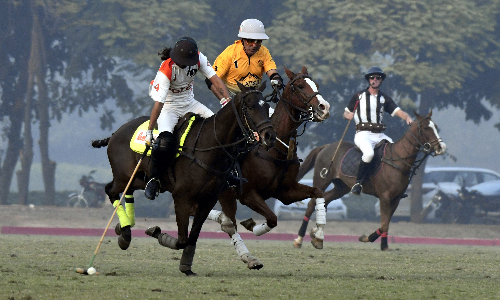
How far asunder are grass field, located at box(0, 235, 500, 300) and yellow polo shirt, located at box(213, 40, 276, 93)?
2.26m

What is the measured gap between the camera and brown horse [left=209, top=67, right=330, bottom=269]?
10.5m

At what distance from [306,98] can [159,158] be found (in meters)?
1.94

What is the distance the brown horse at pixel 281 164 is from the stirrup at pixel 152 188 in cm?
95

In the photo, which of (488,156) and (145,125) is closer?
(145,125)

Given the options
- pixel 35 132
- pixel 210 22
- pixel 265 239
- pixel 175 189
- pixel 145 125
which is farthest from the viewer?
pixel 35 132

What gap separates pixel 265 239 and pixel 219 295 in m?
14.0

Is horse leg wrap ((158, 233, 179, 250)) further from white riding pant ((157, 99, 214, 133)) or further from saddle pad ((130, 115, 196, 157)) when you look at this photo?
white riding pant ((157, 99, 214, 133))

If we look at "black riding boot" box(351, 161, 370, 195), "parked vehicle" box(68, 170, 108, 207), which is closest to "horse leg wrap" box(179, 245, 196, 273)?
"black riding boot" box(351, 161, 370, 195)

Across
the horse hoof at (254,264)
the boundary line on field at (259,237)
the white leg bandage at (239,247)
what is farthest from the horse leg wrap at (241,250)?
the boundary line on field at (259,237)

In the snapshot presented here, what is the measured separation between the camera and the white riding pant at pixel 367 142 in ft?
53.9

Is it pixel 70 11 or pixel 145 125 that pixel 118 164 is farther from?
pixel 70 11

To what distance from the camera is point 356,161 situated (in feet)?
55.1

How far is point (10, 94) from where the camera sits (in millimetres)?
30219

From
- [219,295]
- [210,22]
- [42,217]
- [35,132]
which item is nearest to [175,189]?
[219,295]
